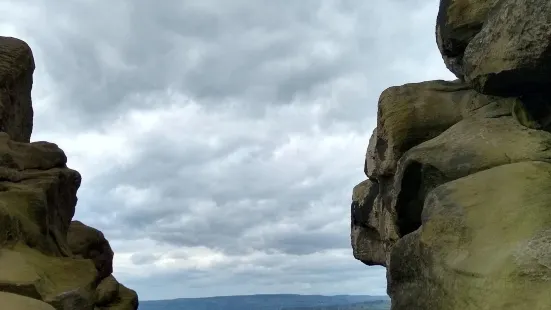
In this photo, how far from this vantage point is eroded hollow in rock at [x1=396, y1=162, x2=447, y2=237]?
16375 mm

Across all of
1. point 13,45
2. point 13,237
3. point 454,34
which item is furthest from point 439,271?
point 13,45

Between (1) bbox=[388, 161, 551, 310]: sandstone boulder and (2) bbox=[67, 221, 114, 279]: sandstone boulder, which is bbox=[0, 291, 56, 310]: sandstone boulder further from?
(2) bbox=[67, 221, 114, 279]: sandstone boulder

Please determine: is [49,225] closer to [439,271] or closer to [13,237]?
[13,237]

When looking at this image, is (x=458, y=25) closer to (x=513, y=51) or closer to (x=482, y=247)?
(x=513, y=51)

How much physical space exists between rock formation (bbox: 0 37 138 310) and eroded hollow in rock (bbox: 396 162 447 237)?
1123 centimetres

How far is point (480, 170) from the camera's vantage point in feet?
48.5

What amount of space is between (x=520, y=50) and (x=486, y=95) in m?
3.62

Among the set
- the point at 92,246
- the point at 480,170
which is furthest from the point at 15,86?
the point at 480,170

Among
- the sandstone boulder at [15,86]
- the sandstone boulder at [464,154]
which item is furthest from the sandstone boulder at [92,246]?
the sandstone boulder at [464,154]

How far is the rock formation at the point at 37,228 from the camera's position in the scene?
1728cm

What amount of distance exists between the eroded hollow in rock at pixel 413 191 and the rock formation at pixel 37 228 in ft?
36.8

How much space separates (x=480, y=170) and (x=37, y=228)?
16.0m

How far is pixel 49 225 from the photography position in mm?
23047

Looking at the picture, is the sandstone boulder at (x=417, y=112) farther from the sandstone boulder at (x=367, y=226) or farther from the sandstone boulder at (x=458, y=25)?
the sandstone boulder at (x=367, y=226)
